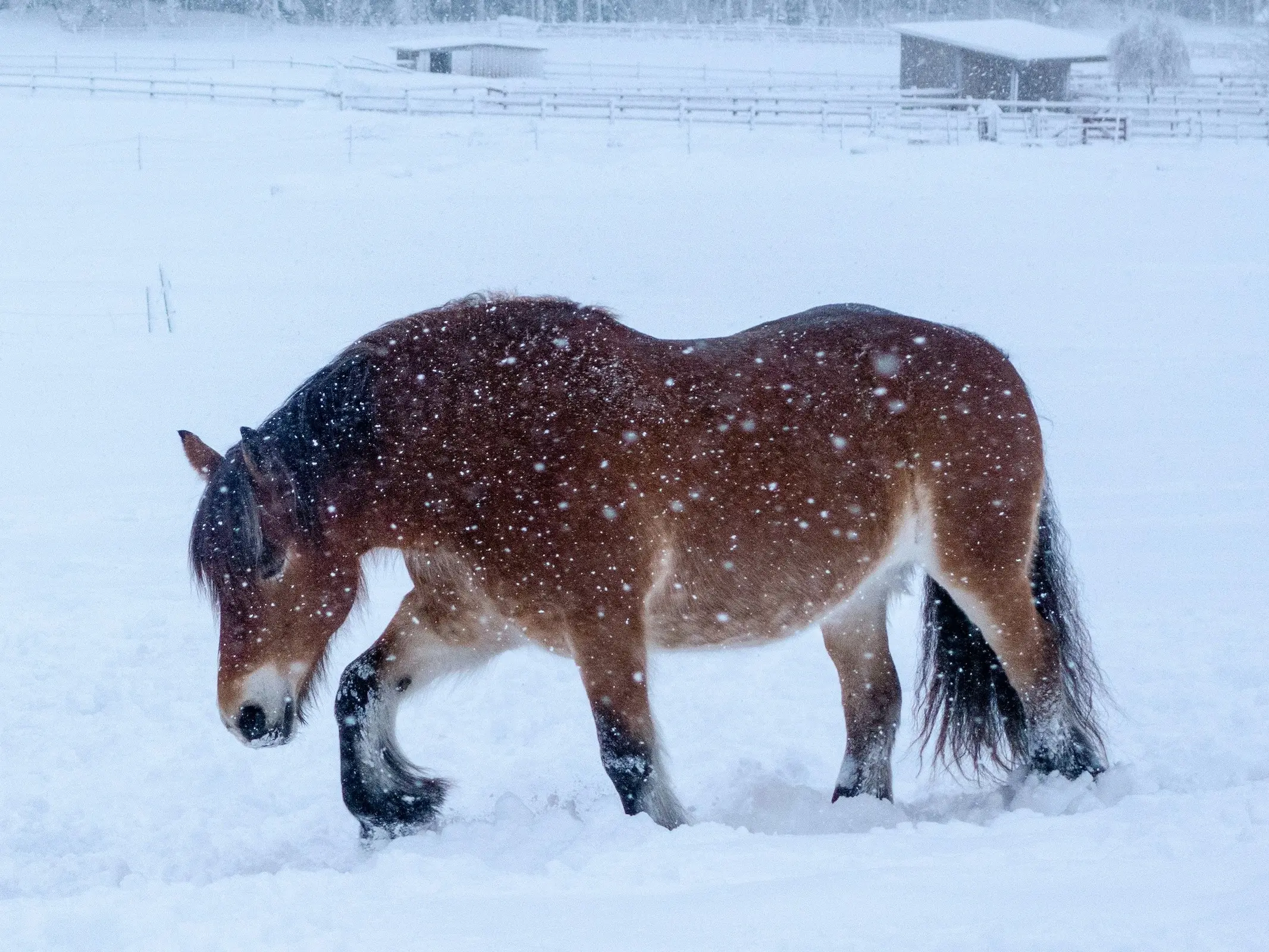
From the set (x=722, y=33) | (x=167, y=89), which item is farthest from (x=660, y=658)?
(x=722, y=33)

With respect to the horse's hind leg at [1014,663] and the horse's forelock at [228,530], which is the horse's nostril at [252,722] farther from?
the horse's hind leg at [1014,663]

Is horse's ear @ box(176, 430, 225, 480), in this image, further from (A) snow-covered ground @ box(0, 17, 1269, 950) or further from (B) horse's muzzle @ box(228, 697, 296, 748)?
(A) snow-covered ground @ box(0, 17, 1269, 950)

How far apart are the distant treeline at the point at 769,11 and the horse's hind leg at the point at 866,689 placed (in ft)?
183

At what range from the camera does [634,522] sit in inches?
149

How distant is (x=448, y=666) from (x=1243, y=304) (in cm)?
1564

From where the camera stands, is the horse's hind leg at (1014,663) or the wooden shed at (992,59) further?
the wooden shed at (992,59)

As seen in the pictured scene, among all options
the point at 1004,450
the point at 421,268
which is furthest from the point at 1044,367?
the point at 1004,450

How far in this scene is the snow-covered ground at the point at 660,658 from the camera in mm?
2709

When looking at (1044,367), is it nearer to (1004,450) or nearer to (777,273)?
(777,273)

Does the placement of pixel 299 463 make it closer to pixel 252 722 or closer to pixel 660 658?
pixel 252 722

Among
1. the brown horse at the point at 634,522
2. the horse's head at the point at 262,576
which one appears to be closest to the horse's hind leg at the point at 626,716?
the brown horse at the point at 634,522

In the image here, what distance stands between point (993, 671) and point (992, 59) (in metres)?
34.1

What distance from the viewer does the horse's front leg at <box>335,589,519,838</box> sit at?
4.13 meters

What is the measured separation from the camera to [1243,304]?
54.9ft
